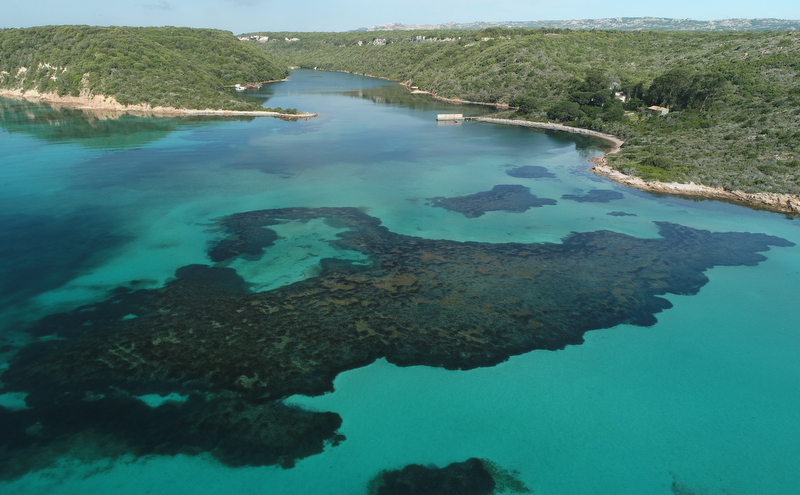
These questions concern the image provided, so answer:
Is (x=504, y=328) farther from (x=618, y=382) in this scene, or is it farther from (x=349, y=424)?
(x=349, y=424)

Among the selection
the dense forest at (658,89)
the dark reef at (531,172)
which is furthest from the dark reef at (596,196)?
the dark reef at (531,172)

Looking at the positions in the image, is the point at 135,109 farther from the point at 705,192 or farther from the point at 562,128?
the point at 705,192

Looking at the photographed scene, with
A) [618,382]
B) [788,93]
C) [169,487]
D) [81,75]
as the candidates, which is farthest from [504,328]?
[81,75]

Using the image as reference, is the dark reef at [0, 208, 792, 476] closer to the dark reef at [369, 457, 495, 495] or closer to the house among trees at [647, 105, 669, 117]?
the dark reef at [369, 457, 495, 495]

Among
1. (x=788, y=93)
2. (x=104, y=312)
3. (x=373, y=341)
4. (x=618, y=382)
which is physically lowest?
(x=618, y=382)

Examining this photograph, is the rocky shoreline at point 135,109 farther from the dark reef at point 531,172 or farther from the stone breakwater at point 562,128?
the dark reef at point 531,172
